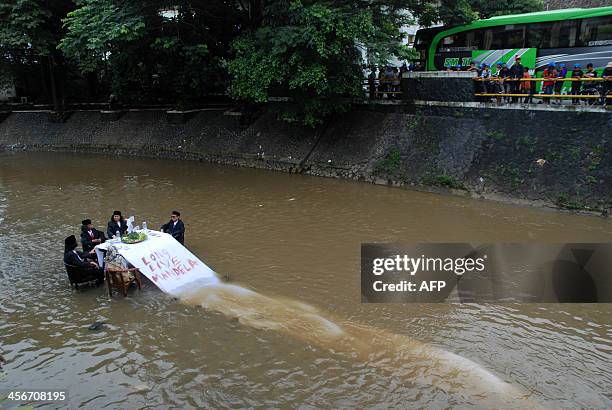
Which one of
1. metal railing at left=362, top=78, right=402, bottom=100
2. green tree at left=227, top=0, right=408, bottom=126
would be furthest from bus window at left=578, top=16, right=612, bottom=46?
metal railing at left=362, top=78, right=402, bottom=100

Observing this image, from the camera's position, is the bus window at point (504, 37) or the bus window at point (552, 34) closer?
the bus window at point (552, 34)

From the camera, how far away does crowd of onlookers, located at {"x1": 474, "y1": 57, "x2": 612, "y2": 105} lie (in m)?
15.6

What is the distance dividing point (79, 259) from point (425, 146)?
13092mm

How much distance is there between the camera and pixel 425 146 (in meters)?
18.7

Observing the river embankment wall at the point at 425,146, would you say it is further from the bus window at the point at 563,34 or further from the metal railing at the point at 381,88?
the bus window at the point at 563,34

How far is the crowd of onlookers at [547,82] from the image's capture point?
15594 mm

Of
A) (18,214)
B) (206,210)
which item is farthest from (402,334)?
(18,214)

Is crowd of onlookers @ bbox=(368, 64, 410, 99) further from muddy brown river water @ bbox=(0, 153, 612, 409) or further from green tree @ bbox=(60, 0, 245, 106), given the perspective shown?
muddy brown river water @ bbox=(0, 153, 612, 409)

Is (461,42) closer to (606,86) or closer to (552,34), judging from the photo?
(552,34)

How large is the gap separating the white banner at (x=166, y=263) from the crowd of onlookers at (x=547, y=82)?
12.5 m

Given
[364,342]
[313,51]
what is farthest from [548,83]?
[364,342]

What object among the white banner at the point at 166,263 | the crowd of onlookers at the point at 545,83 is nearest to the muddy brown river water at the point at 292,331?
the white banner at the point at 166,263

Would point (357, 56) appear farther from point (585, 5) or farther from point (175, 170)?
point (585, 5)

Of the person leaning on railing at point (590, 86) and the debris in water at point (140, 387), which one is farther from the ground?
the person leaning on railing at point (590, 86)
